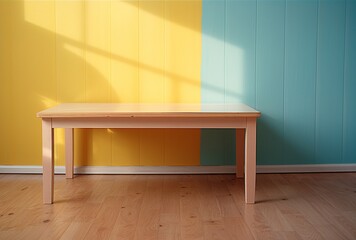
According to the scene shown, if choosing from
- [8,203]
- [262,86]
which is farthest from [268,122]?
[8,203]

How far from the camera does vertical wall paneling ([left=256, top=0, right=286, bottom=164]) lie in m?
3.84

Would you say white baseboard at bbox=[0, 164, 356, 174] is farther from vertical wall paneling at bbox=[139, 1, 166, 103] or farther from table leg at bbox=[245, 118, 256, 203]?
table leg at bbox=[245, 118, 256, 203]

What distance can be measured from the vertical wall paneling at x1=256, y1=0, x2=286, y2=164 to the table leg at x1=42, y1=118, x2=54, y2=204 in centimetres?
165

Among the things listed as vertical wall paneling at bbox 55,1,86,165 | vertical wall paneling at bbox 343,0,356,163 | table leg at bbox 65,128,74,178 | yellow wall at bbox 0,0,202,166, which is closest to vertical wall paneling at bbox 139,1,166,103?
yellow wall at bbox 0,0,202,166

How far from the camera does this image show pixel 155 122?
3.10 m

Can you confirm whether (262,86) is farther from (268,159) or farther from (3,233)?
(3,233)

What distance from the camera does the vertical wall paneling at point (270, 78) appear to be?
384cm

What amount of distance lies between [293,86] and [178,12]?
1.07 m

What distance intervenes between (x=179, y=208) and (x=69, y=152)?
1167 mm

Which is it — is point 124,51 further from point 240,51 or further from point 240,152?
point 240,152

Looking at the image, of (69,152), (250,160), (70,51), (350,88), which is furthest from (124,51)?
(350,88)

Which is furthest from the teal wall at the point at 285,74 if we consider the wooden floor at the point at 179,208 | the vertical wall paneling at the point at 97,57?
the vertical wall paneling at the point at 97,57

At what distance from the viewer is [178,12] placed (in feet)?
12.5

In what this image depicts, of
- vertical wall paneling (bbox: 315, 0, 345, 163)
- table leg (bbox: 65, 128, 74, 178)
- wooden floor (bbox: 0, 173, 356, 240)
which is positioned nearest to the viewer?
wooden floor (bbox: 0, 173, 356, 240)
